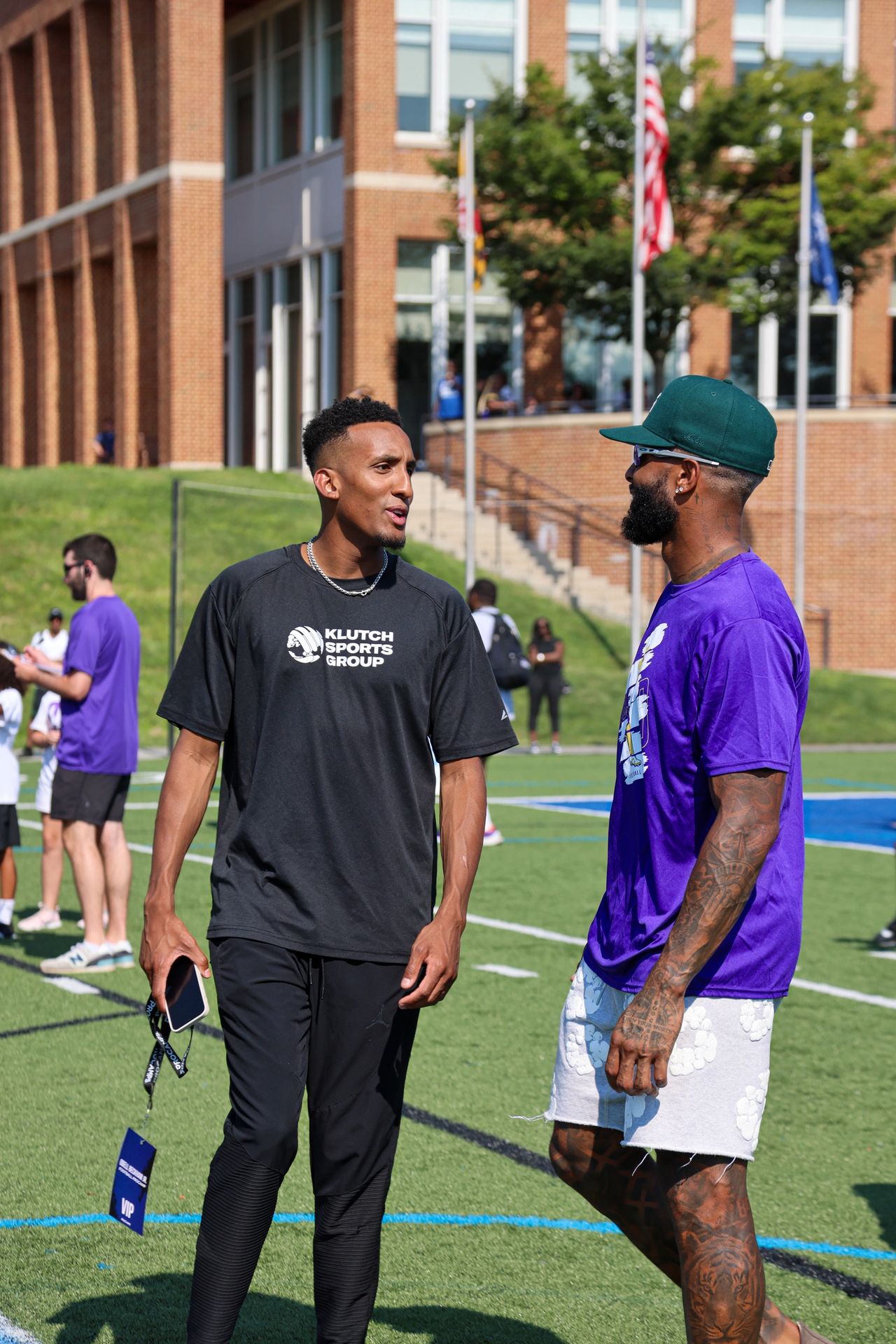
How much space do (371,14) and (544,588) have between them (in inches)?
552

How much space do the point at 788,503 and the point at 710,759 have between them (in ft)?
96.9

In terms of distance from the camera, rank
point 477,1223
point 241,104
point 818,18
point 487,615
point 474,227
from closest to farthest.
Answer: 1. point 477,1223
2. point 487,615
3. point 474,227
4. point 818,18
5. point 241,104

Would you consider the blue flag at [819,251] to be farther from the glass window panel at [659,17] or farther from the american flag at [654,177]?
the glass window panel at [659,17]

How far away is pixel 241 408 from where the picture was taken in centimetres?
4366

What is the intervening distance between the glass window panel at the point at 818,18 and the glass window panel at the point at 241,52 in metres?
12.7

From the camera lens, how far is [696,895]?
130 inches

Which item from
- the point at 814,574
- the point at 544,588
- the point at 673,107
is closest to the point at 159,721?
the point at 544,588

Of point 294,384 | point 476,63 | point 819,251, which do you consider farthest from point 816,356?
point 294,384

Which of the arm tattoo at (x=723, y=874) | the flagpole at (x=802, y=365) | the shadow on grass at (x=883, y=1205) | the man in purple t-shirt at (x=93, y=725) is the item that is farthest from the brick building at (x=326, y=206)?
the arm tattoo at (x=723, y=874)

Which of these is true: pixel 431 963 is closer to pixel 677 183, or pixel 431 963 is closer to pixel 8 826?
pixel 8 826

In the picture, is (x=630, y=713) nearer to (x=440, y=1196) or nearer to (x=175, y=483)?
(x=440, y=1196)

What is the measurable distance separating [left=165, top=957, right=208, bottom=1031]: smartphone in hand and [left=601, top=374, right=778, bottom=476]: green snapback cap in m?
1.45

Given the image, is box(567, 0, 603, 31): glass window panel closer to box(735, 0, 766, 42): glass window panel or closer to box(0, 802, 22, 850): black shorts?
box(735, 0, 766, 42): glass window panel

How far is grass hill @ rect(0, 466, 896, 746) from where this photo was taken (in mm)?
25750
